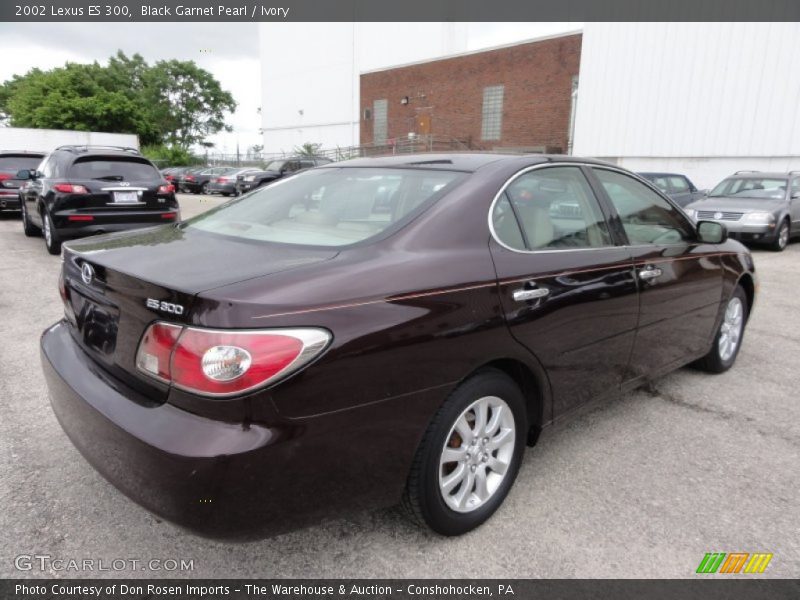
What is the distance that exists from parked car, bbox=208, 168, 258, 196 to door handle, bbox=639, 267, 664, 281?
23.5 meters

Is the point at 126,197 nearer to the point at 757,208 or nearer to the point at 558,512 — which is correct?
the point at 558,512

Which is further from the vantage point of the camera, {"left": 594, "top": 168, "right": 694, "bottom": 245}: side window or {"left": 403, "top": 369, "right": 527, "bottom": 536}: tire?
{"left": 594, "top": 168, "right": 694, "bottom": 245}: side window

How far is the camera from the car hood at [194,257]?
1.85 meters

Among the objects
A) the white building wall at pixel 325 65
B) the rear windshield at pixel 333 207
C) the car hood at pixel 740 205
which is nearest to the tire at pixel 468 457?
the rear windshield at pixel 333 207

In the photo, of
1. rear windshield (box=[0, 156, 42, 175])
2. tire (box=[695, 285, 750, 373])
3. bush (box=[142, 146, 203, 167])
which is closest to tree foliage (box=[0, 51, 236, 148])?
bush (box=[142, 146, 203, 167])

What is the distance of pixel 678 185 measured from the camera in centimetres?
1387

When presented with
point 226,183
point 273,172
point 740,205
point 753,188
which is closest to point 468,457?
point 740,205

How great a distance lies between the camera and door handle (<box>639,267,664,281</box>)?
3.02 meters

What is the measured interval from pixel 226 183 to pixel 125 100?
2840cm

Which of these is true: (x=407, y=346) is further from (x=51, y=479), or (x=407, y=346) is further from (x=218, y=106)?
(x=218, y=106)

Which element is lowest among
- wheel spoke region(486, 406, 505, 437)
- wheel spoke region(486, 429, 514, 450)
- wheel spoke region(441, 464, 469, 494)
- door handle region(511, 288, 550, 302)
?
wheel spoke region(441, 464, 469, 494)

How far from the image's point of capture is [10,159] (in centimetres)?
1285

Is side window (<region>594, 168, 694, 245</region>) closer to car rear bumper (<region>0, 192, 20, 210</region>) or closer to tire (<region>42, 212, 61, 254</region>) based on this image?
tire (<region>42, 212, 61, 254</region>)

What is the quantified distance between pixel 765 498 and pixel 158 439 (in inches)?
104
